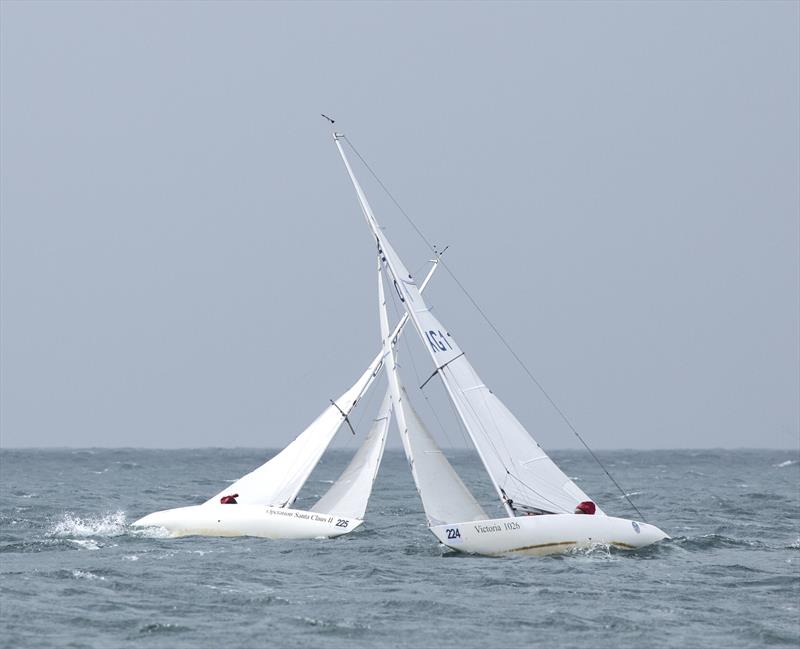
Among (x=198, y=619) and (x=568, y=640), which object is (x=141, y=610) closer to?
(x=198, y=619)

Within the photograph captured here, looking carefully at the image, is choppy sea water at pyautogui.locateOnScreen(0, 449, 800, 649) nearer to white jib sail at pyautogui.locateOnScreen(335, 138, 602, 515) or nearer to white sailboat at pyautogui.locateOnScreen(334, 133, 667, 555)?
white sailboat at pyautogui.locateOnScreen(334, 133, 667, 555)

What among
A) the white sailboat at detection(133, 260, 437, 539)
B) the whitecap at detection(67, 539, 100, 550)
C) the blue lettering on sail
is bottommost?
the whitecap at detection(67, 539, 100, 550)

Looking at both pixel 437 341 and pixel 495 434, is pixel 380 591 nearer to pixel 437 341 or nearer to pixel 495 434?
pixel 495 434

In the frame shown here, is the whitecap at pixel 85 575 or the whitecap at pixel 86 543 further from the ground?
the whitecap at pixel 86 543

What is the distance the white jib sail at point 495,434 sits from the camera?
3459cm

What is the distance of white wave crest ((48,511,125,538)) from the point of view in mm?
39000

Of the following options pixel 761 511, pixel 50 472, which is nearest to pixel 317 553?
pixel 761 511

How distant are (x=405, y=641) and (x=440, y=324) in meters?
13.5

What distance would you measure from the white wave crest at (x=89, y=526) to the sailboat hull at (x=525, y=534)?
11255mm

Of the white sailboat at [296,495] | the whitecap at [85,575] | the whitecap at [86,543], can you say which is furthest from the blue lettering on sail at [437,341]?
the whitecap at [85,575]

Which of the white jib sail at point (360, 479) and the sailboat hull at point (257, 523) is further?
the white jib sail at point (360, 479)

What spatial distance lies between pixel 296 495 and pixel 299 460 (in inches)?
56.3

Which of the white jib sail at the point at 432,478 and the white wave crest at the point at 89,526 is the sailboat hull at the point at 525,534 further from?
the white wave crest at the point at 89,526

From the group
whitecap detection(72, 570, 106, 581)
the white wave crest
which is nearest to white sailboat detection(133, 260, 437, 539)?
the white wave crest
